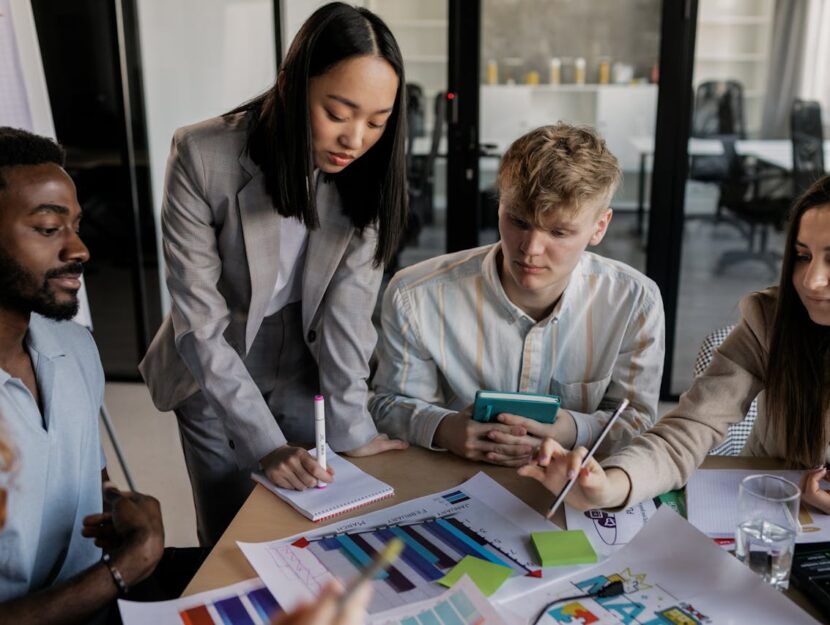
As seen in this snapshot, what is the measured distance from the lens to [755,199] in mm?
3729

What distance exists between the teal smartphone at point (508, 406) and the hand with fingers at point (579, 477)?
7.9 inches

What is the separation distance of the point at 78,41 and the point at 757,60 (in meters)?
2.86

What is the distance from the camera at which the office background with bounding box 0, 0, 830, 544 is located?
11.7ft

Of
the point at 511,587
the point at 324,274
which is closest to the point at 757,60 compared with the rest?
the point at 324,274

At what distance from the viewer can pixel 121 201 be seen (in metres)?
3.97

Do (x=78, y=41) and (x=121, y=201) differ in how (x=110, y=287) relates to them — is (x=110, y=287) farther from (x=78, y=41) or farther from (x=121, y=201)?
(x=78, y=41)

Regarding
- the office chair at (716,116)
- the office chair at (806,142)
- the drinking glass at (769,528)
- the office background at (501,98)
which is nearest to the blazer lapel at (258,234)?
the drinking glass at (769,528)

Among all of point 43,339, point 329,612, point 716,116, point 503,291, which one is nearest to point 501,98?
point 716,116

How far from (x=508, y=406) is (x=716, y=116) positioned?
2.47 meters

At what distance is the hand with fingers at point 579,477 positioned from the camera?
4.42 feet

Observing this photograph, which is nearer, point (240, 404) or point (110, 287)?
point (240, 404)

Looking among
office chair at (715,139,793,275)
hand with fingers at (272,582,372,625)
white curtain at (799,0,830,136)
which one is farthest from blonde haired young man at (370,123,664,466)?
white curtain at (799,0,830,136)

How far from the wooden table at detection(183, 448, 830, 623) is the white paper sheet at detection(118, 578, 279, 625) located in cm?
3

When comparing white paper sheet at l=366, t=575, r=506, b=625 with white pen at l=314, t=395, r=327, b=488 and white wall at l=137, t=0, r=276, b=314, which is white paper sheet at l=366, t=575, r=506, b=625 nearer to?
white pen at l=314, t=395, r=327, b=488
